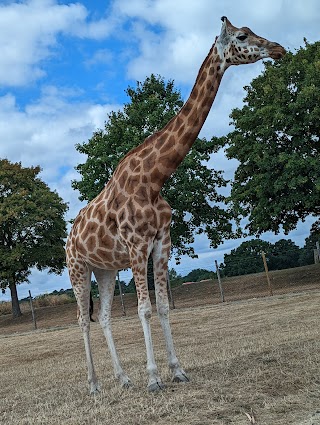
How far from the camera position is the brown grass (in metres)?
5.05

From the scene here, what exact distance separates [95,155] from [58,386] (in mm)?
23465

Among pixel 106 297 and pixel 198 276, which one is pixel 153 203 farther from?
pixel 198 276

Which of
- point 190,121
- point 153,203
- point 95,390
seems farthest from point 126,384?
point 190,121

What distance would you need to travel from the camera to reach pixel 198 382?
20.9 ft

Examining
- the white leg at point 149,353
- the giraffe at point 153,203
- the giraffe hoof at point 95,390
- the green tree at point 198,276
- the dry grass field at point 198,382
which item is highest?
the giraffe at point 153,203

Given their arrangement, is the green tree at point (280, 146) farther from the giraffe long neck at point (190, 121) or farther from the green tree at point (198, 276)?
the giraffe long neck at point (190, 121)

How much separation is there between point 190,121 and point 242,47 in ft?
3.55

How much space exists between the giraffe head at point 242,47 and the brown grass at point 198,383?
3.72m

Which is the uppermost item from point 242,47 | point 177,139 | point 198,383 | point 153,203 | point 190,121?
point 242,47

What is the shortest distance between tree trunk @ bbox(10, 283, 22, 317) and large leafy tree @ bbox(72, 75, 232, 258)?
8.95 m

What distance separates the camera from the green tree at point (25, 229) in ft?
109

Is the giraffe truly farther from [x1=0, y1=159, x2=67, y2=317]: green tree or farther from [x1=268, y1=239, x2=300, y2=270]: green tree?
[x1=268, y1=239, x2=300, y2=270]: green tree

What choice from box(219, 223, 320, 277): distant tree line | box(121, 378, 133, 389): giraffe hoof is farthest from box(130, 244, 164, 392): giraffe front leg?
box(219, 223, 320, 277): distant tree line

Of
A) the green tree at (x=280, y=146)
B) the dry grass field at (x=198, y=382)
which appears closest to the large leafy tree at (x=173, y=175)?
the green tree at (x=280, y=146)
